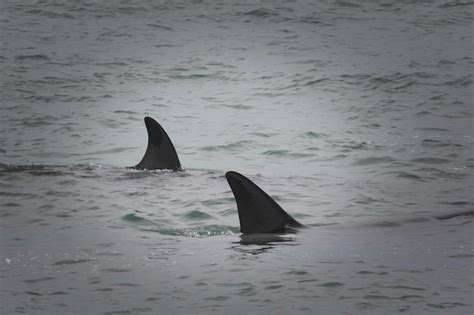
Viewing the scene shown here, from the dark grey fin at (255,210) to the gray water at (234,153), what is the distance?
0.65 feet

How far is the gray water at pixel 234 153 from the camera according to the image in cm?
870

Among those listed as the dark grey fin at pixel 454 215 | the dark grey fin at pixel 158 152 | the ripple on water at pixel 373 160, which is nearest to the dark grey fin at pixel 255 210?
the dark grey fin at pixel 454 215

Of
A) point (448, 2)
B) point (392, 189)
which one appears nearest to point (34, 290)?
point (392, 189)

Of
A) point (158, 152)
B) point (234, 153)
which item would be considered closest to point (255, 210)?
point (158, 152)

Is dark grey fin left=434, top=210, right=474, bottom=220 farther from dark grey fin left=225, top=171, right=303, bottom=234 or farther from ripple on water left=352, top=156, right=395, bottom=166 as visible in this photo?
ripple on water left=352, top=156, right=395, bottom=166

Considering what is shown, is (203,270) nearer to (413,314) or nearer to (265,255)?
(265,255)

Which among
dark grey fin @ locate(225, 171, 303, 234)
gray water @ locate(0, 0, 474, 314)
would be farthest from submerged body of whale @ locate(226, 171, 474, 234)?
gray water @ locate(0, 0, 474, 314)

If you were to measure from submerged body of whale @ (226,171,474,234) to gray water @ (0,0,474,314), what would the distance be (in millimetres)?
195

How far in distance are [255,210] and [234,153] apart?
755cm

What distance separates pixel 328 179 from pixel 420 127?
4989mm

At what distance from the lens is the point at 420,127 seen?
19438 mm

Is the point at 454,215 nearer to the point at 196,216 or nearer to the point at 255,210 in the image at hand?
the point at 255,210

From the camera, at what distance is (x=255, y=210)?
1027 cm

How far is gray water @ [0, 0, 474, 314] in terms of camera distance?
870cm
